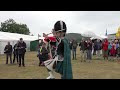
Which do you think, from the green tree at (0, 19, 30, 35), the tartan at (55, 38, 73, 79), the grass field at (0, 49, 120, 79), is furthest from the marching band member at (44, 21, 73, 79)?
the green tree at (0, 19, 30, 35)

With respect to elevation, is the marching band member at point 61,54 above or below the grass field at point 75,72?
above

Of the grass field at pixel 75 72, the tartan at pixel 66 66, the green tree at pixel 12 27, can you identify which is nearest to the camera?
the tartan at pixel 66 66

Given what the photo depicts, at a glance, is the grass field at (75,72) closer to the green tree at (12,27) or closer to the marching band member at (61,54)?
the marching band member at (61,54)

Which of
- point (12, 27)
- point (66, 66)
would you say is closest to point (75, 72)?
point (66, 66)

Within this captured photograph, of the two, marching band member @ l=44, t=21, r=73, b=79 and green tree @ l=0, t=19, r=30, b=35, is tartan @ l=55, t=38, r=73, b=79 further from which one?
green tree @ l=0, t=19, r=30, b=35

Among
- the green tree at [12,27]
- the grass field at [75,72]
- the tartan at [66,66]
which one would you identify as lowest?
the grass field at [75,72]

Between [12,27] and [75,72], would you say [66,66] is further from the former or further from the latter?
[12,27]

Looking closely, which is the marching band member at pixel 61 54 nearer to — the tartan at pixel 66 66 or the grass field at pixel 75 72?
the tartan at pixel 66 66

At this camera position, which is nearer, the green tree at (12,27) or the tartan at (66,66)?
the tartan at (66,66)

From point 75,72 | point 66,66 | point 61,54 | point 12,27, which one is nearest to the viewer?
point 66,66

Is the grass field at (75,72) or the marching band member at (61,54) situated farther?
the grass field at (75,72)

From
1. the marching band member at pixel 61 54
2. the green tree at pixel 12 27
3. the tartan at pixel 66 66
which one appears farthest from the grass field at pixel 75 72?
the green tree at pixel 12 27

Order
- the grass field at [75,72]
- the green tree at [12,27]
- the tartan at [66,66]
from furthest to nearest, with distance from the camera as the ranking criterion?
the green tree at [12,27], the grass field at [75,72], the tartan at [66,66]
